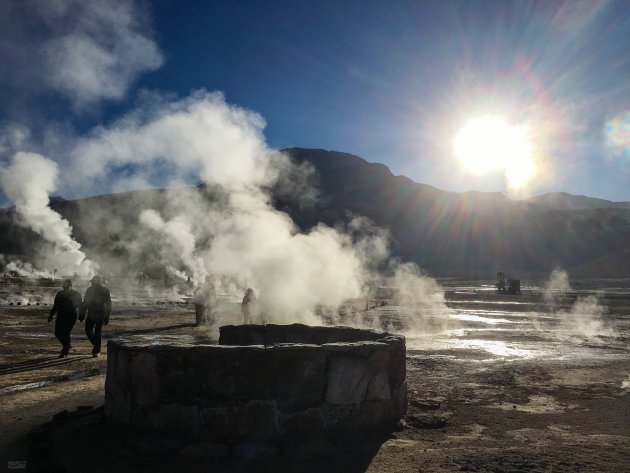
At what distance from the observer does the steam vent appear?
553 cm

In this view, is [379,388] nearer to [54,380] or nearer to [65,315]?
[54,380]

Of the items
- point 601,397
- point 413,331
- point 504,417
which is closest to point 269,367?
point 504,417

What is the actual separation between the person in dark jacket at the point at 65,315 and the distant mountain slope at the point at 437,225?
77150 mm

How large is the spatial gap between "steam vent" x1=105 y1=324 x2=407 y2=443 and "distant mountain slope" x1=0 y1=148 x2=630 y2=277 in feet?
273

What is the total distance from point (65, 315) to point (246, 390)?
7.08 metres

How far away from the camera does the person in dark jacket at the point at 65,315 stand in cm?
1091

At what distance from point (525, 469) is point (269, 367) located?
8.87 feet

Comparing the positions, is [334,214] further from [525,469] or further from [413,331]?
[525,469]

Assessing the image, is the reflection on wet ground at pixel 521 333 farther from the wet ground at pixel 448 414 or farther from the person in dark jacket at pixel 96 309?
the person in dark jacket at pixel 96 309

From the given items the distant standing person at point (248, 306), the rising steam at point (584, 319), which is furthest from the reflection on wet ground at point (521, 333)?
the distant standing person at point (248, 306)

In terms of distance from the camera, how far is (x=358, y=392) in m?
5.98

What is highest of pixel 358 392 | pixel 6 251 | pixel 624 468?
pixel 6 251

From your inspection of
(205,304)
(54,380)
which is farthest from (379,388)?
(205,304)

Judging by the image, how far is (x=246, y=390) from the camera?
5598mm
